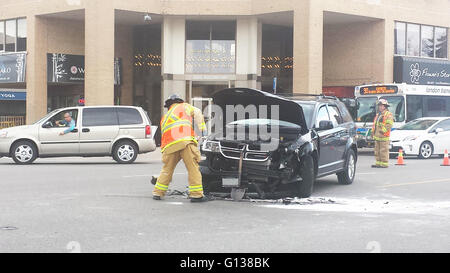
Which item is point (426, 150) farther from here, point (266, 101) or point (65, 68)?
point (65, 68)

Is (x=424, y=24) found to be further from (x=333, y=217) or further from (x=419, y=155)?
(x=333, y=217)

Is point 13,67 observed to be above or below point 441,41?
below

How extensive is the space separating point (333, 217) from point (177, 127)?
2.86 meters

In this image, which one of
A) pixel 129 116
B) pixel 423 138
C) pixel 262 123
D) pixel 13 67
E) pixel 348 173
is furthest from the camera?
pixel 13 67

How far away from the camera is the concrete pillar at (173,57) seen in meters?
31.7

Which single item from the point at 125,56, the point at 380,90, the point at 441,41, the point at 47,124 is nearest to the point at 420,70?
the point at 441,41

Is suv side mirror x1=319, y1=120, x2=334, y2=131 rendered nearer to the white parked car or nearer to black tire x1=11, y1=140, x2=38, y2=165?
black tire x1=11, y1=140, x2=38, y2=165

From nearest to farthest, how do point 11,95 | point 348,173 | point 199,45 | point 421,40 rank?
point 348,173 → point 199,45 → point 421,40 → point 11,95

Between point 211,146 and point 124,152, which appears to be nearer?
point 211,146

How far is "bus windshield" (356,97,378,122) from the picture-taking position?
80.5 feet

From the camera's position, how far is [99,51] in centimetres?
2948

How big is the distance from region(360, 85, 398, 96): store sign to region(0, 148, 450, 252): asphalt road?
11517 mm

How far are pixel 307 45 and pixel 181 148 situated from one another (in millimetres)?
20437

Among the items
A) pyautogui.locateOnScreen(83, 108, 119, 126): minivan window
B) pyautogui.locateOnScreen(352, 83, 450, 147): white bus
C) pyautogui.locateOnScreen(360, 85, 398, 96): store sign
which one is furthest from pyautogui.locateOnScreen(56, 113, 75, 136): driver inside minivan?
pyautogui.locateOnScreen(360, 85, 398, 96): store sign
